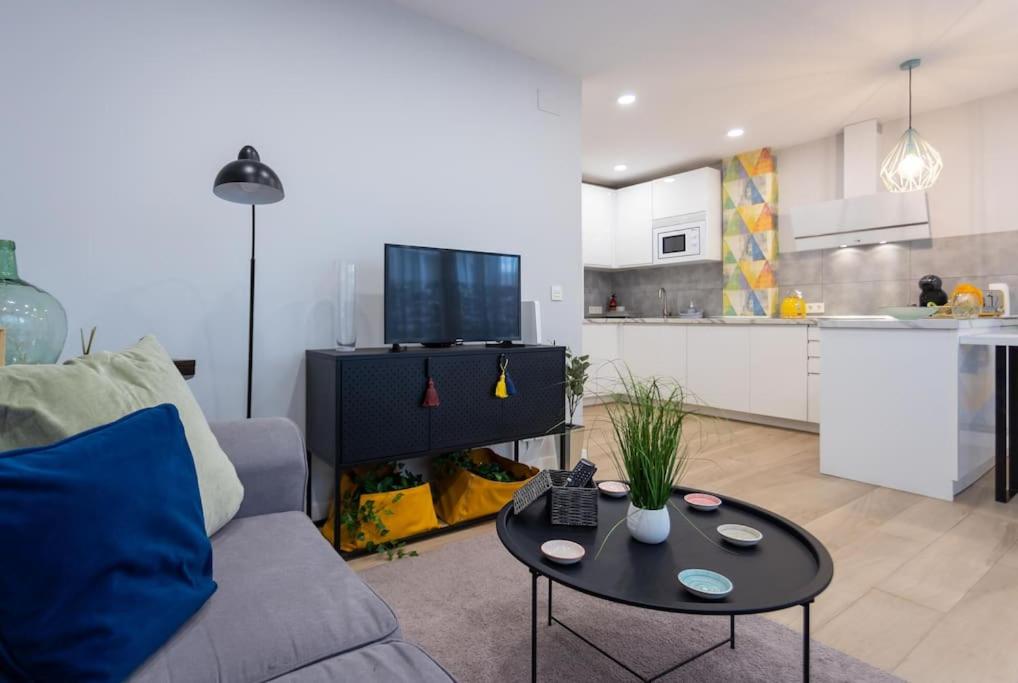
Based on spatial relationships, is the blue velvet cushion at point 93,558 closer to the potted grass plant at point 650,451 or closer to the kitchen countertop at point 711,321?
the potted grass plant at point 650,451

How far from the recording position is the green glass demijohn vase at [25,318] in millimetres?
1438

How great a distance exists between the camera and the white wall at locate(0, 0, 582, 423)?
1994mm

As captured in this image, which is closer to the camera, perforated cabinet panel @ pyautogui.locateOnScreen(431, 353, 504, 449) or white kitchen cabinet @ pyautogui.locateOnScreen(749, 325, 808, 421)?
perforated cabinet panel @ pyautogui.locateOnScreen(431, 353, 504, 449)

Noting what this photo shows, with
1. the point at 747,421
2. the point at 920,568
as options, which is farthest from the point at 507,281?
the point at 747,421

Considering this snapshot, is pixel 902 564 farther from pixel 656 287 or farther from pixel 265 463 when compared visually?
pixel 656 287

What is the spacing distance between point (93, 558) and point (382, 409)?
4.91ft

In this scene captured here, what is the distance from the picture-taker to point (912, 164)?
12.4 feet

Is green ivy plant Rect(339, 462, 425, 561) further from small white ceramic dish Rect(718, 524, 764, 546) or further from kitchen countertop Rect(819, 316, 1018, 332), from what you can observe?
kitchen countertop Rect(819, 316, 1018, 332)

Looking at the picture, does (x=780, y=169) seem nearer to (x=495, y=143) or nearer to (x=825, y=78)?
(x=825, y=78)

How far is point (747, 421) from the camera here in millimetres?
5031

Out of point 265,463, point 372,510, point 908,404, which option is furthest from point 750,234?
point 265,463

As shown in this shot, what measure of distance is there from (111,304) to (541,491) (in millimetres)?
1818

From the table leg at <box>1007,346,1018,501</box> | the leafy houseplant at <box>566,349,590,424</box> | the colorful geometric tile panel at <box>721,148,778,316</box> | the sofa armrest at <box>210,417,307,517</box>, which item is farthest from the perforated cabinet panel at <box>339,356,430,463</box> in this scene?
the colorful geometric tile panel at <box>721,148,778,316</box>

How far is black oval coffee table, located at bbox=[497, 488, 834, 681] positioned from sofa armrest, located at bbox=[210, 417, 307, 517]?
2.00ft
